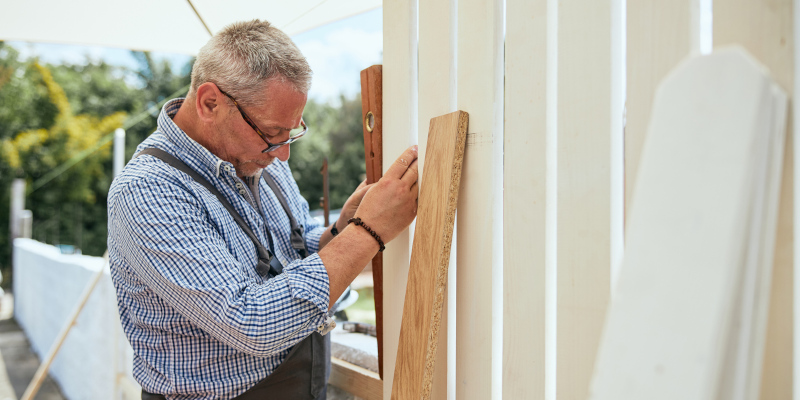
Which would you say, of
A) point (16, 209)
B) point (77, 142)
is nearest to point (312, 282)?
point (16, 209)

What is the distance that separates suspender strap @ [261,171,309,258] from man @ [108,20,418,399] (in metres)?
0.05

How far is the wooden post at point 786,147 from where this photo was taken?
30.2 inches

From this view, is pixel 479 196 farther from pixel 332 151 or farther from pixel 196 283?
pixel 332 151

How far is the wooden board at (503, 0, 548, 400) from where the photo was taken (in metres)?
1.09

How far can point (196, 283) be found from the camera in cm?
126

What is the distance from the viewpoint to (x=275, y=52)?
1520mm

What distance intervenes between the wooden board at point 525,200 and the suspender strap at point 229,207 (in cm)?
74

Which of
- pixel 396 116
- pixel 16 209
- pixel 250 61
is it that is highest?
pixel 250 61

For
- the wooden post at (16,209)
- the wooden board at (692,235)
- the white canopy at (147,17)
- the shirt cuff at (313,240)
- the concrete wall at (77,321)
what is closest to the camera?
the wooden board at (692,235)

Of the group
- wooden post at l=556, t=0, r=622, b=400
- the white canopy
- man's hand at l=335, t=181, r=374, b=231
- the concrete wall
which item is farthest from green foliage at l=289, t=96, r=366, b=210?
wooden post at l=556, t=0, r=622, b=400

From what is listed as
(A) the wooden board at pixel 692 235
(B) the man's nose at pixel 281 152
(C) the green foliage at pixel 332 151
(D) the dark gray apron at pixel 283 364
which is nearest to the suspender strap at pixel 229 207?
(D) the dark gray apron at pixel 283 364

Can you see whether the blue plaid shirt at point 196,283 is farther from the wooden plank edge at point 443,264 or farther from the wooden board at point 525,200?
the wooden board at point 525,200

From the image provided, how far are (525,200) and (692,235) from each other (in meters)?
0.71

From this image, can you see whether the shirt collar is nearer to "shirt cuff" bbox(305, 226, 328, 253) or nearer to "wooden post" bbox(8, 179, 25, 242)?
"shirt cuff" bbox(305, 226, 328, 253)
